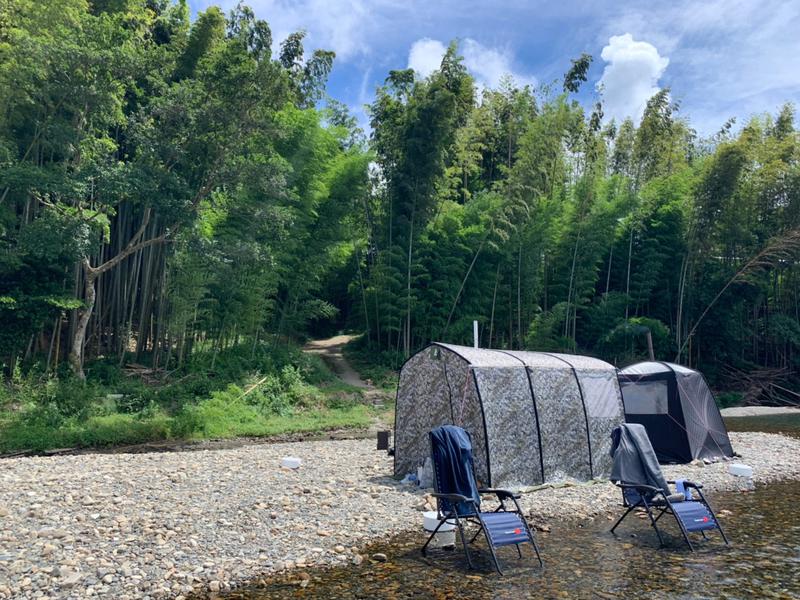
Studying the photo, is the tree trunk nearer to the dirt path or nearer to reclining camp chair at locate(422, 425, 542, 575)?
the dirt path

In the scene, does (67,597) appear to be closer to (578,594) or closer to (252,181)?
(578,594)

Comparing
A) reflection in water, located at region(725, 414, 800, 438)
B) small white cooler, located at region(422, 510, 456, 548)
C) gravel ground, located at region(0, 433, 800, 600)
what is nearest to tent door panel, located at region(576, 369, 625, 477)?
gravel ground, located at region(0, 433, 800, 600)

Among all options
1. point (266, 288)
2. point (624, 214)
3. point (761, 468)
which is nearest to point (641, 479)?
point (761, 468)

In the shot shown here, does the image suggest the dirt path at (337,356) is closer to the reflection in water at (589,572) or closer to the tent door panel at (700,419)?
the tent door panel at (700,419)

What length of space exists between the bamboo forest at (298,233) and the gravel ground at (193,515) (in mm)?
3539

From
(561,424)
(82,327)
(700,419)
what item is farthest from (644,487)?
(82,327)

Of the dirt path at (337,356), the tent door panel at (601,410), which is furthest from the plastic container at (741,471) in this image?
the dirt path at (337,356)

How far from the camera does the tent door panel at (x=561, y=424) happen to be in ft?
23.2

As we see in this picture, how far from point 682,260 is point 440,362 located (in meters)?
14.3

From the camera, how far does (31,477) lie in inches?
258

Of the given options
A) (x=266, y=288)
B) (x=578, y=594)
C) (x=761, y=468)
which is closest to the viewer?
(x=578, y=594)

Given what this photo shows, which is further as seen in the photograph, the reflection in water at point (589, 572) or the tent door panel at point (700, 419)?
the tent door panel at point (700, 419)

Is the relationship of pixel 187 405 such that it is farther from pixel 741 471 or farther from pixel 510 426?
pixel 741 471

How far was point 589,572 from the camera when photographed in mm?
4516
